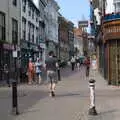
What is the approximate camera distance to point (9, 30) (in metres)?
44.1

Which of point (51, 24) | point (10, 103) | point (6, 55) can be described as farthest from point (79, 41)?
point (10, 103)

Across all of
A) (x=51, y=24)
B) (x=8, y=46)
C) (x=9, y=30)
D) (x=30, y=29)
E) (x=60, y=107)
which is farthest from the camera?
(x=51, y=24)

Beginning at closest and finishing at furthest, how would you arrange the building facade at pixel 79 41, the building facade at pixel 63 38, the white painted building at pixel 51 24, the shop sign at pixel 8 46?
the shop sign at pixel 8 46
the white painted building at pixel 51 24
the building facade at pixel 63 38
the building facade at pixel 79 41

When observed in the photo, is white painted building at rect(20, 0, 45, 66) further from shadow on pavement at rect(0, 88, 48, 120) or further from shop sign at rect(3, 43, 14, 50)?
shadow on pavement at rect(0, 88, 48, 120)

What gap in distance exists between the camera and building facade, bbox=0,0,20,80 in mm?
41719

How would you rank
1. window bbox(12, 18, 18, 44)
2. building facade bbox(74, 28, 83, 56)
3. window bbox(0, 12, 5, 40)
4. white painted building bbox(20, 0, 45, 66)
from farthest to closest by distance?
building facade bbox(74, 28, 83, 56) < white painted building bbox(20, 0, 45, 66) < window bbox(12, 18, 18, 44) < window bbox(0, 12, 5, 40)

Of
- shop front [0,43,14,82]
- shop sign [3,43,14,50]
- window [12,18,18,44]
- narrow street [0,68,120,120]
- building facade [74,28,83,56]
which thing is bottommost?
narrow street [0,68,120,120]

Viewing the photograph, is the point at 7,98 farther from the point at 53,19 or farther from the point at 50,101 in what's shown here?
the point at 53,19

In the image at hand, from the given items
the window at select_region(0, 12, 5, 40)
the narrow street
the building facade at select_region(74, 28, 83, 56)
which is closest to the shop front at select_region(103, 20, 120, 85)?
the narrow street

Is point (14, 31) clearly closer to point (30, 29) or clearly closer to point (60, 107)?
point (30, 29)

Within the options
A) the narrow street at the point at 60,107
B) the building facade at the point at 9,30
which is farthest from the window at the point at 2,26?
the narrow street at the point at 60,107

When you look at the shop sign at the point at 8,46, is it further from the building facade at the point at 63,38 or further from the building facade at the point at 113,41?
the building facade at the point at 63,38

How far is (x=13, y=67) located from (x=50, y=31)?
135ft

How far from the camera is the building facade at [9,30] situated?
4172 cm
